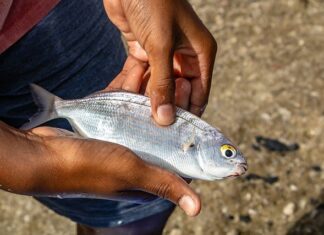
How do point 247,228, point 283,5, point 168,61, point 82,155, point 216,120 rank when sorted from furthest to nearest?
point 283,5
point 216,120
point 247,228
point 168,61
point 82,155

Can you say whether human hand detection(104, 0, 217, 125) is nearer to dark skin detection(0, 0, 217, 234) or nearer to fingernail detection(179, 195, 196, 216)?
dark skin detection(0, 0, 217, 234)

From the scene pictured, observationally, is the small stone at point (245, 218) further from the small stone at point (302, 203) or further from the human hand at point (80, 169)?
the human hand at point (80, 169)

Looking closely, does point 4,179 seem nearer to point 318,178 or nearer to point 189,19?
point 189,19

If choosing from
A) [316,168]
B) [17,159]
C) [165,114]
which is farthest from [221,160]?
[316,168]

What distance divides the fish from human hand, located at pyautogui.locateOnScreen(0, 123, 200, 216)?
22 centimetres

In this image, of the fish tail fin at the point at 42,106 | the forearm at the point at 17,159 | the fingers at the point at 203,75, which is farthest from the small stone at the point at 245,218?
the forearm at the point at 17,159

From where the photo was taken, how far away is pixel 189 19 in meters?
2.07

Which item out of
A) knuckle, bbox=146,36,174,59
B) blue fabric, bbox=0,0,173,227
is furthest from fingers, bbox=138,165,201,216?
blue fabric, bbox=0,0,173,227

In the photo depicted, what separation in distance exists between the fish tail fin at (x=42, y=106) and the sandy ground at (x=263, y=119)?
1331 mm

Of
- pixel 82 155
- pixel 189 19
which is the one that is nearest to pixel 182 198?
pixel 82 155

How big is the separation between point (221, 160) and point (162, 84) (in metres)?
0.31

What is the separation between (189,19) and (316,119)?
5.58ft

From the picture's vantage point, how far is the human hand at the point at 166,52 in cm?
197

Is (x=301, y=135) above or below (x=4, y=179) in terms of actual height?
below
